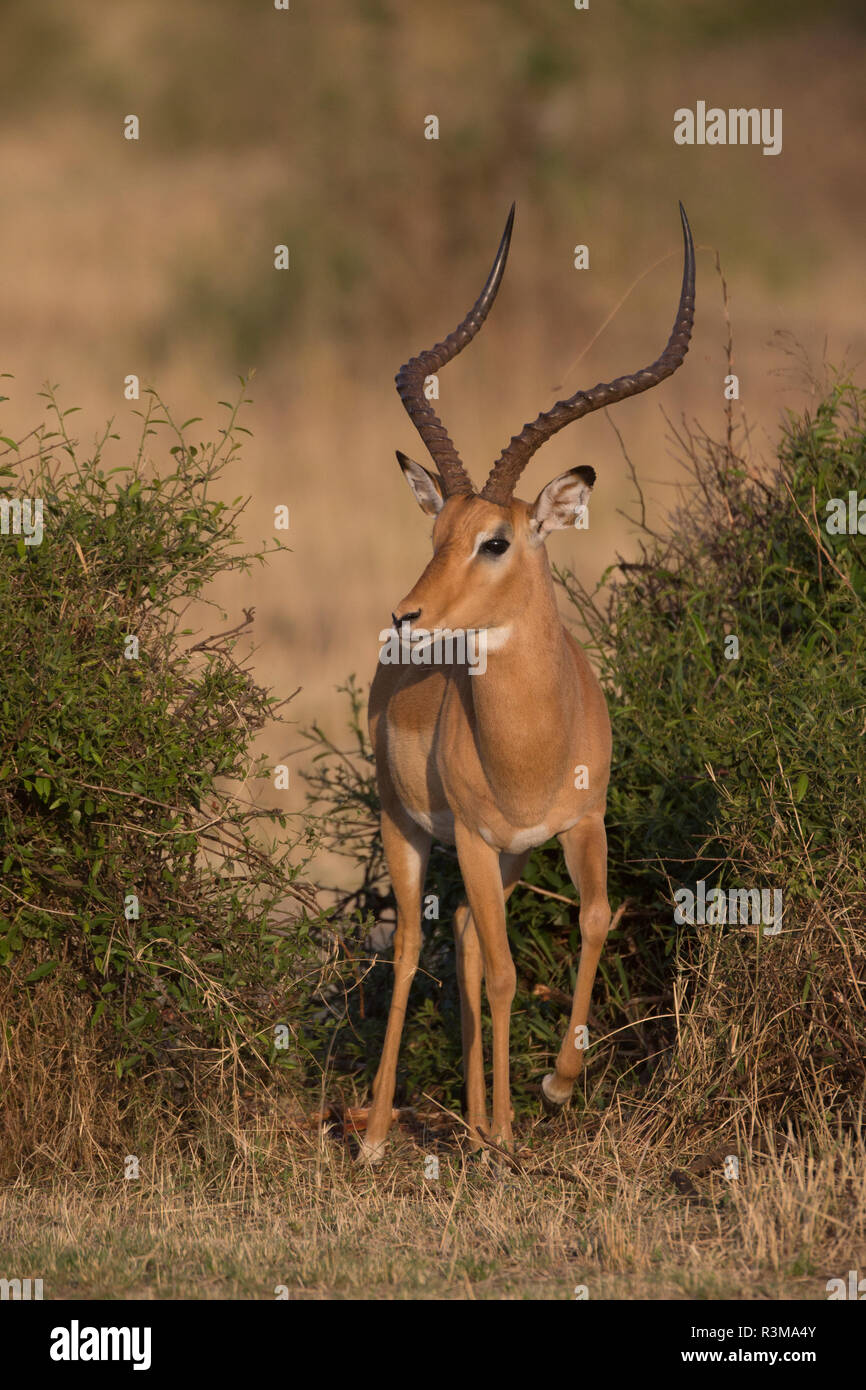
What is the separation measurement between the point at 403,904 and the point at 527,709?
4.55ft

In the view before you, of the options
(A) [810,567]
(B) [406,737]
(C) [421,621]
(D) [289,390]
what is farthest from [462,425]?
(C) [421,621]

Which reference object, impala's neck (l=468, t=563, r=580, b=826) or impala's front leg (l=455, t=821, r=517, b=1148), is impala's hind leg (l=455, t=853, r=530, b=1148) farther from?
impala's neck (l=468, t=563, r=580, b=826)

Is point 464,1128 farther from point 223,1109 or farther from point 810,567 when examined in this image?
point 810,567

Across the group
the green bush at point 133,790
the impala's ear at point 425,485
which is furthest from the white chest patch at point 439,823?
the impala's ear at point 425,485

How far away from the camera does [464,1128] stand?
288 inches

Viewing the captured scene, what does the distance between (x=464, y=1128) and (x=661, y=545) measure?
344 cm

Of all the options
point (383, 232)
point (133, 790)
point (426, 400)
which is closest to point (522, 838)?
point (133, 790)

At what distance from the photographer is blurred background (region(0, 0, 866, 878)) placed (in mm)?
16203

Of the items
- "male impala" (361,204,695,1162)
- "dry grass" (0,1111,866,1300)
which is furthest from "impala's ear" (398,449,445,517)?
"dry grass" (0,1111,866,1300)

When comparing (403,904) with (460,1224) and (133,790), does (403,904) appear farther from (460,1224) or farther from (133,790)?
(460,1224)

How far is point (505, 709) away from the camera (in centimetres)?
652

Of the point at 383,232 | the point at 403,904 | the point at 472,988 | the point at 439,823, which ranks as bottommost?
the point at 472,988

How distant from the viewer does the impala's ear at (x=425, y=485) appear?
6.91 meters

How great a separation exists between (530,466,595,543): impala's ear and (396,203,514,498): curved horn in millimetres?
266
